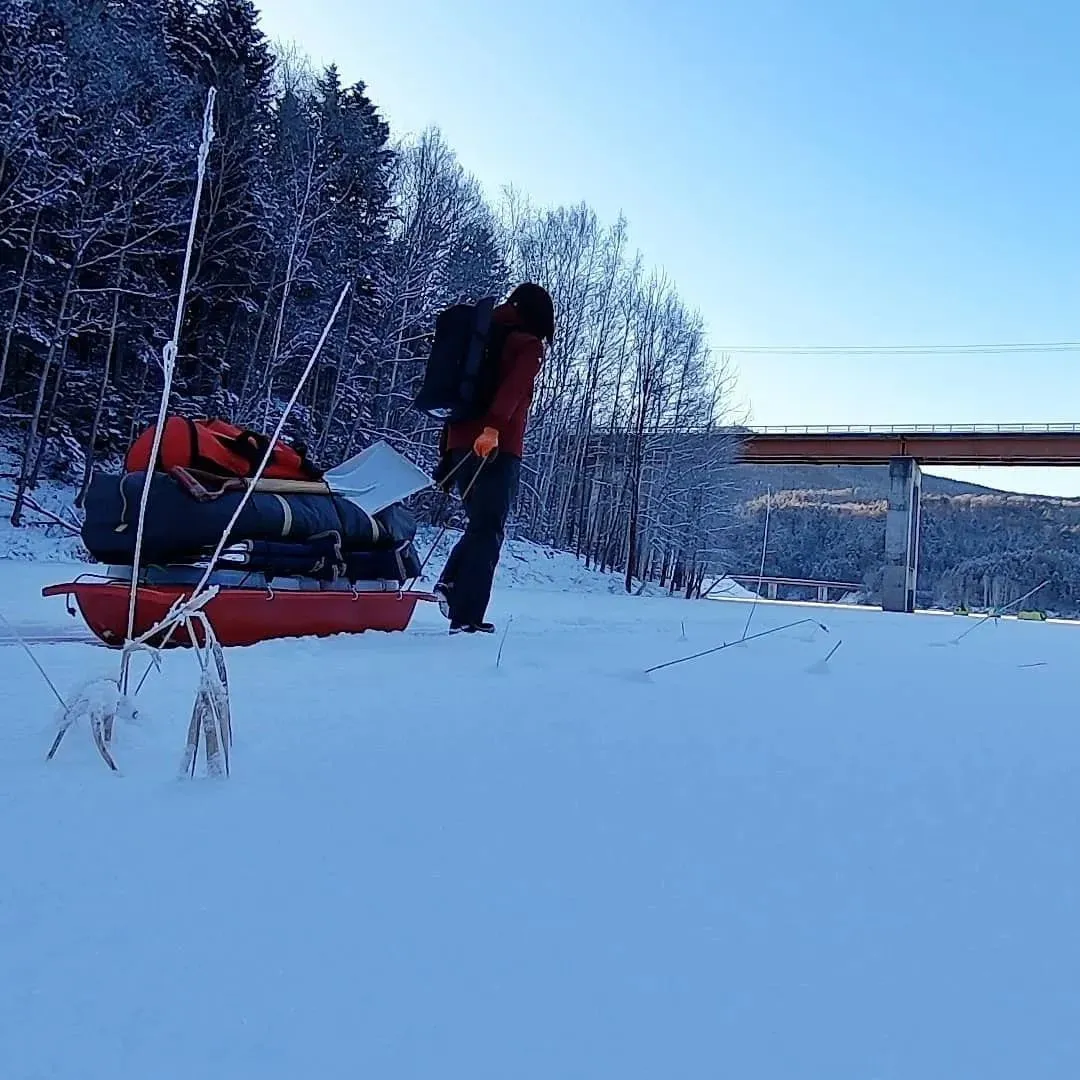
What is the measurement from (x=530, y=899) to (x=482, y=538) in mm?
2587

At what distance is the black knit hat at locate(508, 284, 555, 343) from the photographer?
339 cm

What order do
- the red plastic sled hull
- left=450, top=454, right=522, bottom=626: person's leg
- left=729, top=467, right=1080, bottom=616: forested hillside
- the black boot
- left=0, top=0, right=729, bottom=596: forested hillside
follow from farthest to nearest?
left=729, top=467, right=1080, bottom=616: forested hillside
left=0, top=0, right=729, bottom=596: forested hillside
left=450, top=454, right=522, bottom=626: person's leg
the black boot
the red plastic sled hull

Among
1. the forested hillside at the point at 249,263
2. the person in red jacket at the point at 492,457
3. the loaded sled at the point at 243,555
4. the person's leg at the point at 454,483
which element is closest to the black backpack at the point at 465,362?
the person in red jacket at the point at 492,457

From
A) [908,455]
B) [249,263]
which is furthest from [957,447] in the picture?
[249,263]

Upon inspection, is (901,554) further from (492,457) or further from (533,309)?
(492,457)

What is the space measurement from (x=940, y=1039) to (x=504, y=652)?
194cm

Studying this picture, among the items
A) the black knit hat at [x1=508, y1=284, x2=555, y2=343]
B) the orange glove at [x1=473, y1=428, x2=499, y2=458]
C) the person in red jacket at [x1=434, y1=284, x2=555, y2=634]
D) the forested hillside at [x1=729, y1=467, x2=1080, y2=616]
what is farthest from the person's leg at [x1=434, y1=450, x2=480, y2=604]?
the forested hillside at [x1=729, y1=467, x2=1080, y2=616]

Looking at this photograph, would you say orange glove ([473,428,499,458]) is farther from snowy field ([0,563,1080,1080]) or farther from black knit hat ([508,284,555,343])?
snowy field ([0,563,1080,1080])

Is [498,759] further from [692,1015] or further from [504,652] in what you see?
[504,652]

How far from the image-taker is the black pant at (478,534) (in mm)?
3193

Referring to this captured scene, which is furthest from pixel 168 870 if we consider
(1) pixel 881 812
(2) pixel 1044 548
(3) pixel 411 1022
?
(2) pixel 1044 548

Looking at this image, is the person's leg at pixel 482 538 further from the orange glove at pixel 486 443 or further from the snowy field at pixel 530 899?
the snowy field at pixel 530 899

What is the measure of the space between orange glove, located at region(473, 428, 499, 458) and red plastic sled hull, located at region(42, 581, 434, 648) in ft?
1.87

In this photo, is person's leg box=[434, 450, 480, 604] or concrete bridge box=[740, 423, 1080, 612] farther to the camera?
concrete bridge box=[740, 423, 1080, 612]
